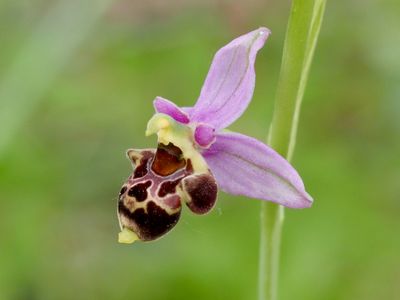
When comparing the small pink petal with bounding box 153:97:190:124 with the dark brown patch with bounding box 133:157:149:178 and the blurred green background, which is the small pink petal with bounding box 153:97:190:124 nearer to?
the dark brown patch with bounding box 133:157:149:178

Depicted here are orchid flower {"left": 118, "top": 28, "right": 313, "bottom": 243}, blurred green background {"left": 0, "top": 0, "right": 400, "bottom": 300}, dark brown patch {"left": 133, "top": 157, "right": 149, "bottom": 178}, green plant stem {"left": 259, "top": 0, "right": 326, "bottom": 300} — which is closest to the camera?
green plant stem {"left": 259, "top": 0, "right": 326, "bottom": 300}

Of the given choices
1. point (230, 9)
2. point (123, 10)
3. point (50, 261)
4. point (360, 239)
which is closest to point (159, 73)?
point (50, 261)

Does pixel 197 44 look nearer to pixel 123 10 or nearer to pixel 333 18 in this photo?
pixel 333 18

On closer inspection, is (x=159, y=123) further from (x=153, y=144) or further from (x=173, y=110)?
(x=153, y=144)

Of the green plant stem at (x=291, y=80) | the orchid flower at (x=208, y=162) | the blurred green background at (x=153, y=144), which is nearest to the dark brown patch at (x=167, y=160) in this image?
the orchid flower at (x=208, y=162)

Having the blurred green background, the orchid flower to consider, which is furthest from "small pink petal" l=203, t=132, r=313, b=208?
the blurred green background

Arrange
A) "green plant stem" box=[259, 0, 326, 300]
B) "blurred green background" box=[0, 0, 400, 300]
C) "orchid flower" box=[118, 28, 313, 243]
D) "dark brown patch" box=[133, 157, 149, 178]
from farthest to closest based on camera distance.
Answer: "blurred green background" box=[0, 0, 400, 300] < "dark brown patch" box=[133, 157, 149, 178] < "orchid flower" box=[118, 28, 313, 243] < "green plant stem" box=[259, 0, 326, 300]
